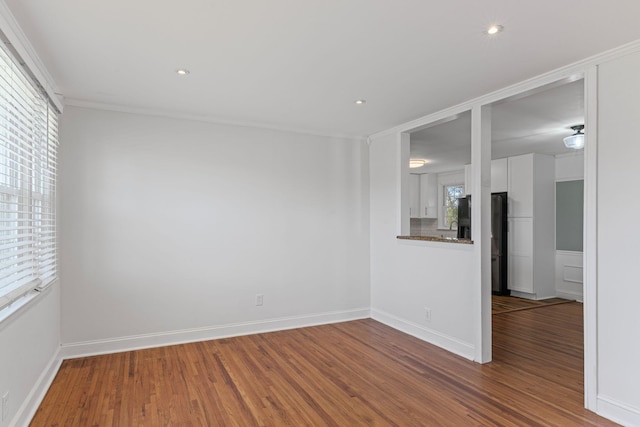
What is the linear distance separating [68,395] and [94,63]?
95.8 inches

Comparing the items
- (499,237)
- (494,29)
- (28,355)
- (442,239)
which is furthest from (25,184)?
(499,237)

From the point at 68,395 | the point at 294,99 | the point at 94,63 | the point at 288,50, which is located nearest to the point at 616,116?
the point at 288,50

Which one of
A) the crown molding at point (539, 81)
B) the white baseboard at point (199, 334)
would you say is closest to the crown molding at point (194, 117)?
the crown molding at point (539, 81)

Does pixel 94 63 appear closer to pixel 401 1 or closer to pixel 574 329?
pixel 401 1

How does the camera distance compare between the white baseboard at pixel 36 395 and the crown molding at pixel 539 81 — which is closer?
the white baseboard at pixel 36 395

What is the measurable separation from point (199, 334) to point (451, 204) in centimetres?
620

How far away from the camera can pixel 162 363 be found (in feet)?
11.2

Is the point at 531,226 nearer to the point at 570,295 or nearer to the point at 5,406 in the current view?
the point at 570,295

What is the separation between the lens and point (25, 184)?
258 cm

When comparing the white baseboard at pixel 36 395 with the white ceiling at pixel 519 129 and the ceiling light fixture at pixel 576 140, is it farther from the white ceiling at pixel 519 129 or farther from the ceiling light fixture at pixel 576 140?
the ceiling light fixture at pixel 576 140

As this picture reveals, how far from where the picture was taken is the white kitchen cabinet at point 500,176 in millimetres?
6582

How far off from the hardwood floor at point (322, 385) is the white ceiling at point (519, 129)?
92.9 inches

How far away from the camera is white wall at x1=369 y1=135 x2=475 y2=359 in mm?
3656

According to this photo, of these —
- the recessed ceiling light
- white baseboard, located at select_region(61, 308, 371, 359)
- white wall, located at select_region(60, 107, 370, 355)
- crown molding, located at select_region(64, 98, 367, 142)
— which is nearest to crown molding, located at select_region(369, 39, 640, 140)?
the recessed ceiling light
